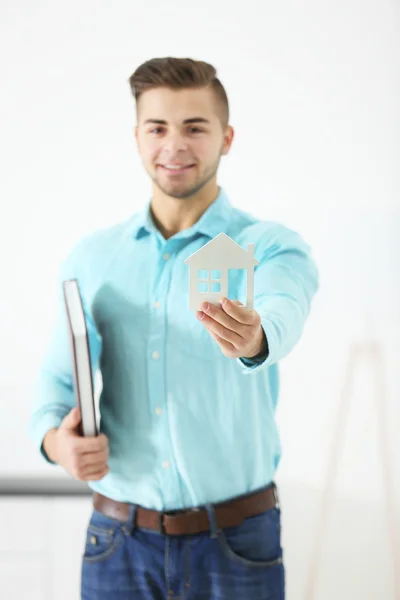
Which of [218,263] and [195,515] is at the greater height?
[218,263]

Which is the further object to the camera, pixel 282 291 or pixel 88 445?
pixel 88 445

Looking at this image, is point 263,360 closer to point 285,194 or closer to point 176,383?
point 176,383

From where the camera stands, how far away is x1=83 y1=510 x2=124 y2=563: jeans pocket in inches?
51.1

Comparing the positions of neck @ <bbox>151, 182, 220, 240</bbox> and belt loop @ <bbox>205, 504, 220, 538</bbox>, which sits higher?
neck @ <bbox>151, 182, 220, 240</bbox>

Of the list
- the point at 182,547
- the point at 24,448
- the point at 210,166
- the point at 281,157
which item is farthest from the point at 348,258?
the point at 24,448

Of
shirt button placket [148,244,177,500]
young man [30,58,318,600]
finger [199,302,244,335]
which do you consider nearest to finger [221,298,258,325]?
finger [199,302,244,335]

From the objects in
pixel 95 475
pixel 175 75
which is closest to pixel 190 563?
pixel 95 475

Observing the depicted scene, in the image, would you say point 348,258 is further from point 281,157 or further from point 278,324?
point 278,324

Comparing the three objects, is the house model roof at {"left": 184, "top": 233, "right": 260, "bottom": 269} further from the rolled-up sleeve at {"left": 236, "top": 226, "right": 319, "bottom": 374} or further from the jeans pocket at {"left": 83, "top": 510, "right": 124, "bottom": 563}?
the jeans pocket at {"left": 83, "top": 510, "right": 124, "bottom": 563}

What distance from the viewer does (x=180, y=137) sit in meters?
1.33

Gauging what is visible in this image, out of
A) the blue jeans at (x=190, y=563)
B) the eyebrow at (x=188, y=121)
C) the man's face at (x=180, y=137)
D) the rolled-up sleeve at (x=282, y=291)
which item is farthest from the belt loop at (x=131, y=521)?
the eyebrow at (x=188, y=121)

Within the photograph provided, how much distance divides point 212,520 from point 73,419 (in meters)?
0.30

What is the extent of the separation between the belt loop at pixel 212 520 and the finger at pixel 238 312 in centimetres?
45

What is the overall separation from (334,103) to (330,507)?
3.12 feet
